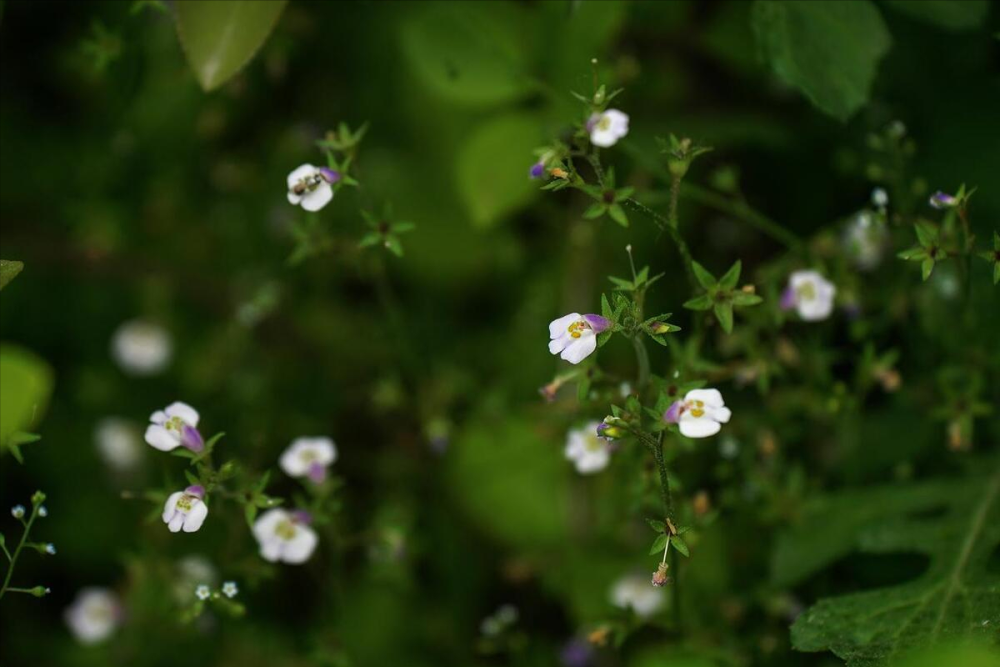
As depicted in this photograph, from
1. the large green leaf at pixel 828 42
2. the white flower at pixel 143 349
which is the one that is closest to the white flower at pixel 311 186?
the large green leaf at pixel 828 42

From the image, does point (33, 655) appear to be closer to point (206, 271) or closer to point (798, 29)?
point (206, 271)

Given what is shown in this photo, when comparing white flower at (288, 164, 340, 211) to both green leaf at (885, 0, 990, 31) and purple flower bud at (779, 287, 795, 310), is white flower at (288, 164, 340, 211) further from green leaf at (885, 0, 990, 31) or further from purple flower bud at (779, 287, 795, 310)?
green leaf at (885, 0, 990, 31)

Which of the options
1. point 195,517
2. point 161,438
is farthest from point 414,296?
point 195,517

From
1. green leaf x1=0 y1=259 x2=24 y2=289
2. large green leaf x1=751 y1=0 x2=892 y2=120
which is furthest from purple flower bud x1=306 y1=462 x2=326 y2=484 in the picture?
large green leaf x1=751 y1=0 x2=892 y2=120

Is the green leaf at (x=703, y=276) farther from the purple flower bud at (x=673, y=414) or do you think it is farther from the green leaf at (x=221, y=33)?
the green leaf at (x=221, y=33)

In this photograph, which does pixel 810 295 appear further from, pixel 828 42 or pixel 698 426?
pixel 698 426

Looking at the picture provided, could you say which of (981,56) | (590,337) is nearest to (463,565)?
(590,337)

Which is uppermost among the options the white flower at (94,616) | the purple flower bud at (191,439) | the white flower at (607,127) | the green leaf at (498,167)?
the white flower at (607,127)
